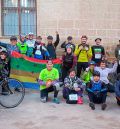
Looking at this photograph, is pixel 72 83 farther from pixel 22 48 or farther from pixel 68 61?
pixel 22 48

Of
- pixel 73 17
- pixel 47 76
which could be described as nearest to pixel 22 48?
pixel 47 76

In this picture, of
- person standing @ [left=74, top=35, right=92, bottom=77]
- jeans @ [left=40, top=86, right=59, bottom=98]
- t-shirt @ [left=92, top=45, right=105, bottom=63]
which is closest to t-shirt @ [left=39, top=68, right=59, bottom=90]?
jeans @ [left=40, top=86, right=59, bottom=98]

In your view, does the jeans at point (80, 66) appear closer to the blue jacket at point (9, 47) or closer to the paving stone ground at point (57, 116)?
the paving stone ground at point (57, 116)

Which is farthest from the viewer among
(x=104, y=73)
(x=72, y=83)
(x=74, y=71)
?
(x=104, y=73)

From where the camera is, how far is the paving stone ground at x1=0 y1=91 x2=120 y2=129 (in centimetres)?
795

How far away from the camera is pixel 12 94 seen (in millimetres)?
9156

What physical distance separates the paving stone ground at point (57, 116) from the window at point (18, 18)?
430 centimetres

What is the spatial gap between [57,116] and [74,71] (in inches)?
82.6

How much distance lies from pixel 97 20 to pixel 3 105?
5.60 meters

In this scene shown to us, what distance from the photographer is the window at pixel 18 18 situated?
13773mm

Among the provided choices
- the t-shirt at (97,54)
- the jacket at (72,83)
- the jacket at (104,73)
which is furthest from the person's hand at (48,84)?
the t-shirt at (97,54)

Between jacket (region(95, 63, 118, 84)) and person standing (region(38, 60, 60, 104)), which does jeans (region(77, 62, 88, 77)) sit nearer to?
jacket (region(95, 63, 118, 84))

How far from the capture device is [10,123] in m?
8.09

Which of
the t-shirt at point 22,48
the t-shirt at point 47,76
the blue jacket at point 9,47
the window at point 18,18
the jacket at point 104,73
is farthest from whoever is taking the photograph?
the window at point 18,18
